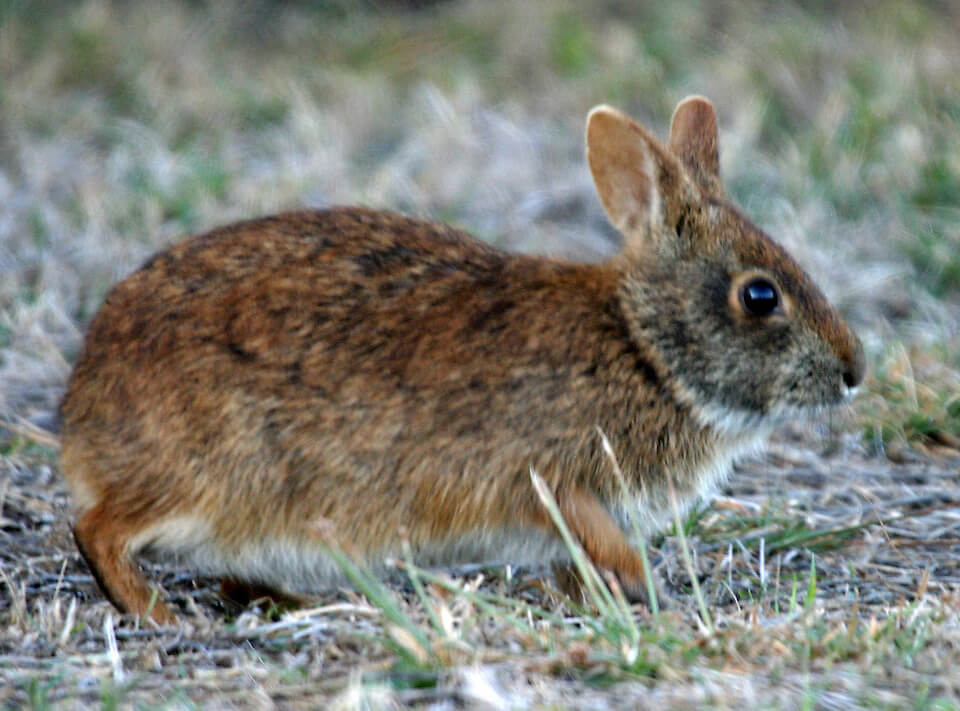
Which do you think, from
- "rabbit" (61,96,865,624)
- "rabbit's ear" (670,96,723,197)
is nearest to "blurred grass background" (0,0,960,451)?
"rabbit's ear" (670,96,723,197)

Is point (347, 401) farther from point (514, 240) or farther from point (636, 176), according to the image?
point (514, 240)

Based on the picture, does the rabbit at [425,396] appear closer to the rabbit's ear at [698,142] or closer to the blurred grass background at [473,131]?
the rabbit's ear at [698,142]

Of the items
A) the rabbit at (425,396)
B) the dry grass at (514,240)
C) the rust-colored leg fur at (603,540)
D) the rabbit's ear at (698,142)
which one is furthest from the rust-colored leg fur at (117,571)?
the rabbit's ear at (698,142)

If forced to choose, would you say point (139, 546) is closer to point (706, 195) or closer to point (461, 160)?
point (706, 195)

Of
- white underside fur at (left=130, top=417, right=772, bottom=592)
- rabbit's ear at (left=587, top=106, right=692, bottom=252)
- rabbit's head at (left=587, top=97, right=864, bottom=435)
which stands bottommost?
white underside fur at (left=130, top=417, right=772, bottom=592)

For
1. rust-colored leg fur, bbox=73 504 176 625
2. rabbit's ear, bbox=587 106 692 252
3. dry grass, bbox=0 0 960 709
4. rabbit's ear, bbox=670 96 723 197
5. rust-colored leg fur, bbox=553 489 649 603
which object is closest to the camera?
dry grass, bbox=0 0 960 709

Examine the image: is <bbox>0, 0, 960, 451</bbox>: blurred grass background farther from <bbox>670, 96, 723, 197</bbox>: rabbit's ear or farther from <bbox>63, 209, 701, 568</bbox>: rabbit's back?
<bbox>63, 209, 701, 568</bbox>: rabbit's back

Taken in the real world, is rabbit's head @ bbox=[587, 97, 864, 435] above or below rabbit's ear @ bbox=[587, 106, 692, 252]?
below

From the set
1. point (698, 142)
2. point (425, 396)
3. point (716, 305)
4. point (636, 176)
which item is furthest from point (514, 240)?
point (425, 396)
